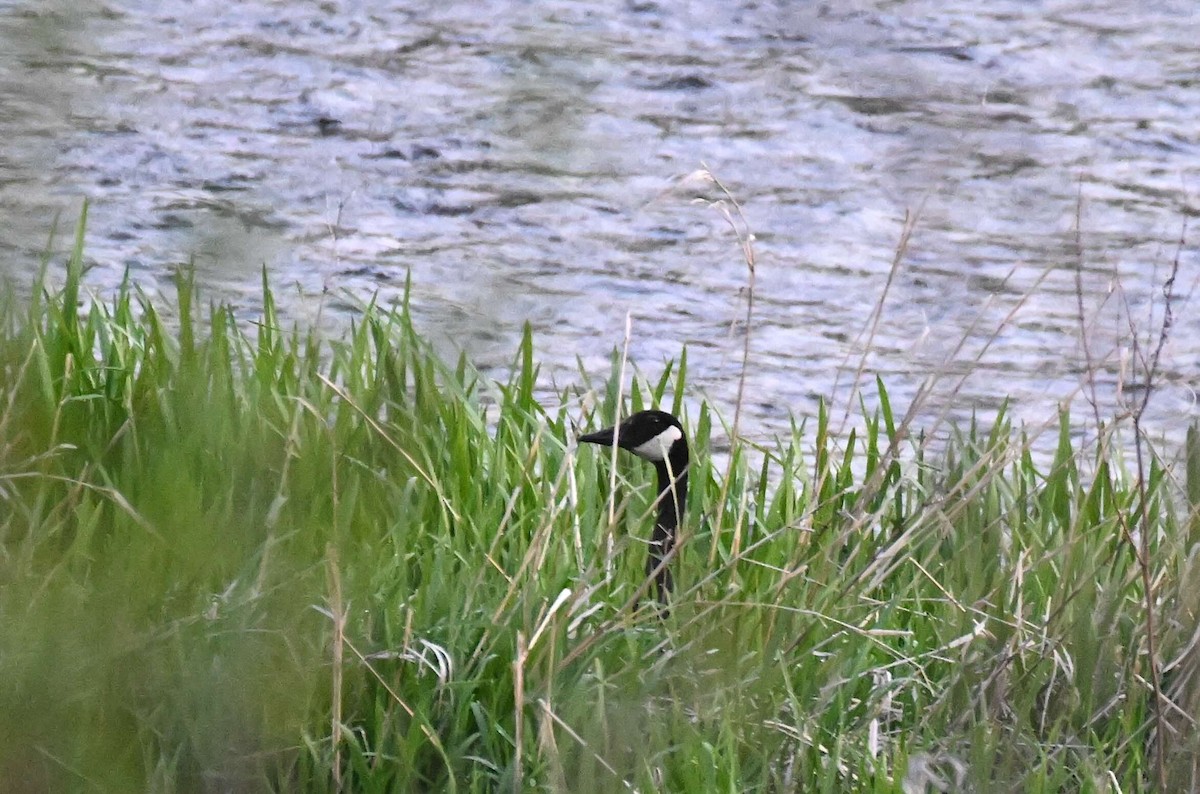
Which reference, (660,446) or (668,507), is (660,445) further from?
(668,507)

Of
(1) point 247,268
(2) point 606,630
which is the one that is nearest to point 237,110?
(2) point 606,630

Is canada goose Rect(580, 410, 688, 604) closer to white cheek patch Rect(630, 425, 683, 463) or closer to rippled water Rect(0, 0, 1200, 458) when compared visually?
white cheek patch Rect(630, 425, 683, 463)

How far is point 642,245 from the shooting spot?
4398 mm

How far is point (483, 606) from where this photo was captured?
99.7 inches

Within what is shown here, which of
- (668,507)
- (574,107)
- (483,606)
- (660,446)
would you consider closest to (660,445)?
(660,446)

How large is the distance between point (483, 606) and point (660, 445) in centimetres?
66

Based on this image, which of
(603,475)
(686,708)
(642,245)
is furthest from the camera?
(642,245)

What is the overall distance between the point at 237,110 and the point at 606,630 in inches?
58.6

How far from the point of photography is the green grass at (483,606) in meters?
1.39

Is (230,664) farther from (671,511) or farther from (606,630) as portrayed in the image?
(671,511)

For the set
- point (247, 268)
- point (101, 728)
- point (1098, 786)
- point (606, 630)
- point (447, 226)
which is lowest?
point (1098, 786)

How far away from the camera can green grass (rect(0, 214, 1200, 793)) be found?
1.39 m

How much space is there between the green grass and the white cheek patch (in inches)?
4.7

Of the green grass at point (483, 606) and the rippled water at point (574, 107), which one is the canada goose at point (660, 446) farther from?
the rippled water at point (574, 107)
